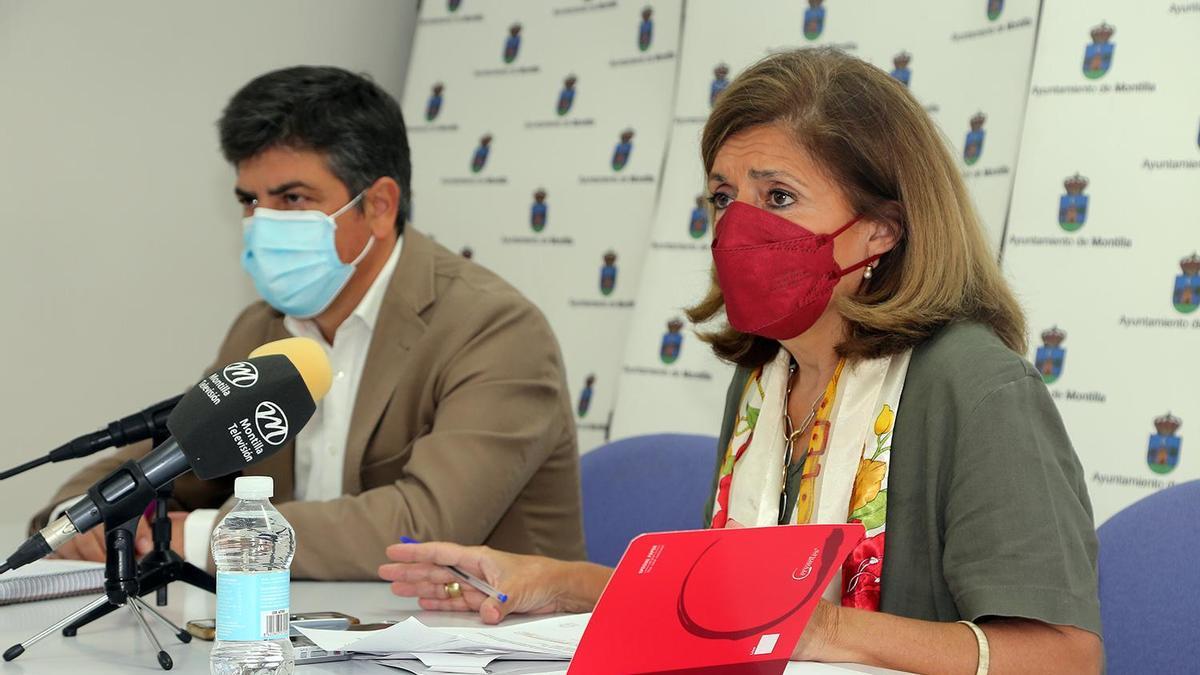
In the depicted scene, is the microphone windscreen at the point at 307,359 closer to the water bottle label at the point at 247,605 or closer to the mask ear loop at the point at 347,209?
the water bottle label at the point at 247,605

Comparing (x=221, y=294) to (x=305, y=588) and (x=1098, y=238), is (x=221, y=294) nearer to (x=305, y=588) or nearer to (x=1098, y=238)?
(x=305, y=588)

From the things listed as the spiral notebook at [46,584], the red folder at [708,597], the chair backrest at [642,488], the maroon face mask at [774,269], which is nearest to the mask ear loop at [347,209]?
the chair backrest at [642,488]

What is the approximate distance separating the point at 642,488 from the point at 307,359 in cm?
121

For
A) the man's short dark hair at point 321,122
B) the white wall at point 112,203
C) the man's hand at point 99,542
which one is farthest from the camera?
the white wall at point 112,203

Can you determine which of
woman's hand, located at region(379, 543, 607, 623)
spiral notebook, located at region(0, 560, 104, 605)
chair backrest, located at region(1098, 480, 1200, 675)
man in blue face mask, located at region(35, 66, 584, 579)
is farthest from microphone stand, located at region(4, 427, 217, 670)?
chair backrest, located at region(1098, 480, 1200, 675)

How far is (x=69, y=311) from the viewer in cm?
388

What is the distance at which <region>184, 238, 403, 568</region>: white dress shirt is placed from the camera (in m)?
2.60

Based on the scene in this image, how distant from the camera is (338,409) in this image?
2.65 meters

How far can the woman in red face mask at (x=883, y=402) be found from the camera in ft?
4.69

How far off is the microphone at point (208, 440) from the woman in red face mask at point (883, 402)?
514mm

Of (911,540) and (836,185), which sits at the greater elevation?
(836,185)

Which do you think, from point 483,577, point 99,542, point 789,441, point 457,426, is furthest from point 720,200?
point 99,542

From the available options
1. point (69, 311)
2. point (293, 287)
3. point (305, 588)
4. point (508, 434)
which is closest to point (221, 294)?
point (69, 311)

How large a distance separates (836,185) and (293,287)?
133 centimetres
